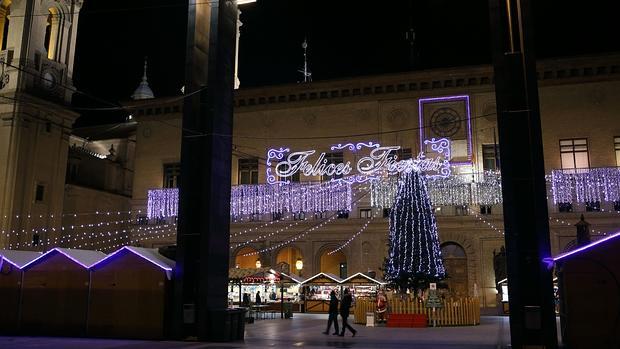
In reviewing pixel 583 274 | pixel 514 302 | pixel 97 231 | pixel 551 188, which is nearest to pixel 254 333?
pixel 514 302

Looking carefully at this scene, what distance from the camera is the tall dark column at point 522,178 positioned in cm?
1438

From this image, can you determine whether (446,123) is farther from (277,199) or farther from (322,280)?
(322,280)

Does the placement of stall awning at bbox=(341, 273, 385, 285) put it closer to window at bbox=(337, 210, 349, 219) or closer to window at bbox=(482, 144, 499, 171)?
window at bbox=(337, 210, 349, 219)

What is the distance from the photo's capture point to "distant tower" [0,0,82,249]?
121 feet

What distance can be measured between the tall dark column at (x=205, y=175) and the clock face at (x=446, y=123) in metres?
19.2

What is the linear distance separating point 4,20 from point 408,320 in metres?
34.5

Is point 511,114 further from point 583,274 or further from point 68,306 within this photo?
point 68,306

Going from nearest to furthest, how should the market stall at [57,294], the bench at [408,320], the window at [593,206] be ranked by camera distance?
the market stall at [57,294]
the bench at [408,320]
the window at [593,206]

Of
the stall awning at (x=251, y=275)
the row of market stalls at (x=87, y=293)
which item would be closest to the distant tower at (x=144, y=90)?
the stall awning at (x=251, y=275)

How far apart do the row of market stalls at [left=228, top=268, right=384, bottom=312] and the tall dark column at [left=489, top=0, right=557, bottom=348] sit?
52.1 feet

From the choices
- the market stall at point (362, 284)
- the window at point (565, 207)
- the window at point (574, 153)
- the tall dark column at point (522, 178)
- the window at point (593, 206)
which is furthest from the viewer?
the window at point (574, 153)

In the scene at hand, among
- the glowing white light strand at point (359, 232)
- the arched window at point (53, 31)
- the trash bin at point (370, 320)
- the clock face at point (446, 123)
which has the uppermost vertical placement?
the arched window at point (53, 31)

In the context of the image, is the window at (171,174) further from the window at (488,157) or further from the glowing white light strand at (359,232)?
the window at (488,157)

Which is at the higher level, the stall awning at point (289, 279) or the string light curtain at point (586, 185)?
the string light curtain at point (586, 185)
